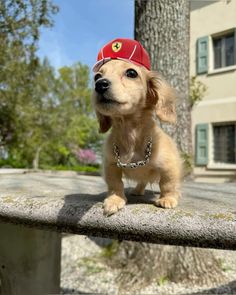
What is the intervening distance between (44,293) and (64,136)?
12414mm

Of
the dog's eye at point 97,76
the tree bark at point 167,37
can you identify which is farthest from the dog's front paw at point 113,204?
the tree bark at point 167,37

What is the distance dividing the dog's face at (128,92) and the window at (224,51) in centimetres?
861

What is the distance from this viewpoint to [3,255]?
2.49m

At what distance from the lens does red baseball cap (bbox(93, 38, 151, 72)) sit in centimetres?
164

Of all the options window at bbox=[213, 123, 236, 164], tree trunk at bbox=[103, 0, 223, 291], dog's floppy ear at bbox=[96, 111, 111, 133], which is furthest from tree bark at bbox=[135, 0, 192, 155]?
window at bbox=[213, 123, 236, 164]

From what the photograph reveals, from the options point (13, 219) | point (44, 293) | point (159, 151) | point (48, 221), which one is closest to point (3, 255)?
point (44, 293)

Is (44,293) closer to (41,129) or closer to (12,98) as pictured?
(12,98)

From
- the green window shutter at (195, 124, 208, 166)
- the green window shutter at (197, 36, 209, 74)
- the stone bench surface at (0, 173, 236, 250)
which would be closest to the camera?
the stone bench surface at (0, 173, 236, 250)

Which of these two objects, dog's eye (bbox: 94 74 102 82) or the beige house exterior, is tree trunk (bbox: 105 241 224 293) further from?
the beige house exterior

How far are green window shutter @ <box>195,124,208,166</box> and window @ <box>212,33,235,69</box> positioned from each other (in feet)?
5.89

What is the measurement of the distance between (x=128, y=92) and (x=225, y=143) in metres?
8.79

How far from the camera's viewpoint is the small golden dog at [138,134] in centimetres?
158

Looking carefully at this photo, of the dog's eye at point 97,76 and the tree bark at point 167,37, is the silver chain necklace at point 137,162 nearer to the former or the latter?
the dog's eye at point 97,76

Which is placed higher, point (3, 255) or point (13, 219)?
point (13, 219)
